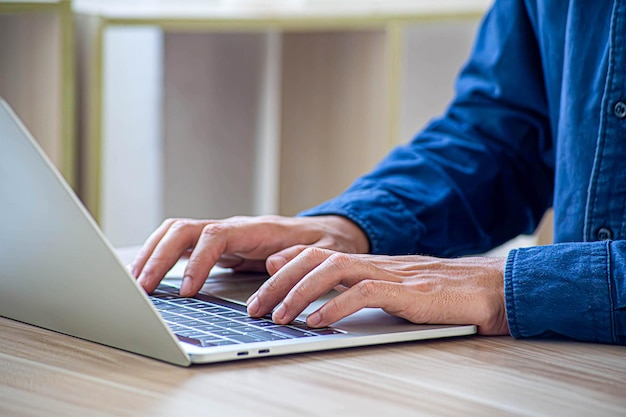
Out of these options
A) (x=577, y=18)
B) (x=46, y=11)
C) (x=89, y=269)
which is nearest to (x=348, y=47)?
(x=46, y=11)

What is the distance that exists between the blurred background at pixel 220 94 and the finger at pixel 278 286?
A: 5.19 ft

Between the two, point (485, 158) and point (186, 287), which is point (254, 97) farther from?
point (186, 287)

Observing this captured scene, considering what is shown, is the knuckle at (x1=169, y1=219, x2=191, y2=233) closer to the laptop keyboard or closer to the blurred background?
the laptop keyboard

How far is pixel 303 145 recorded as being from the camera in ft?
8.16

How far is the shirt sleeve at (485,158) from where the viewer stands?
119 cm

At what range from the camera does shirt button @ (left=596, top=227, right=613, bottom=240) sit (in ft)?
3.36

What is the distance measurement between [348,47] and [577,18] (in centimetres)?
141

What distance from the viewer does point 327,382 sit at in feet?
2.03

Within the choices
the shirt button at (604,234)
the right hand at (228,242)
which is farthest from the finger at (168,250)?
the shirt button at (604,234)

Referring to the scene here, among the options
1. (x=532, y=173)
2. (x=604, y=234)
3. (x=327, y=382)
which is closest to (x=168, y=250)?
(x=327, y=382)

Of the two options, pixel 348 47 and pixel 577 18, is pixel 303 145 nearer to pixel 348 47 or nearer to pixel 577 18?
pixel 348 47

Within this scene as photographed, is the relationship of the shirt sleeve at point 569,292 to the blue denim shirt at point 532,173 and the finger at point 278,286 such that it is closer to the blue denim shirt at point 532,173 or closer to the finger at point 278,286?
the blue denim shirt at point 532,173

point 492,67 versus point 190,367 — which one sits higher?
point 492,67

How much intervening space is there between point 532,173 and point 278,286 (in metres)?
0.63
